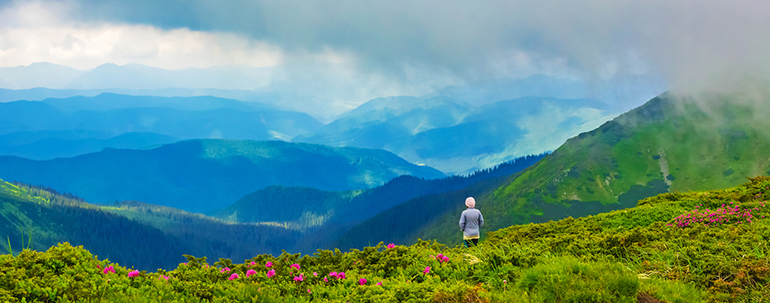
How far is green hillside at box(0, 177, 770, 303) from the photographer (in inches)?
401

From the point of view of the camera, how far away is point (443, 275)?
12336 millimetres

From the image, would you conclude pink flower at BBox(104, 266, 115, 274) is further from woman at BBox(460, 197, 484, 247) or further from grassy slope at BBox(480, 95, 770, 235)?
grassy slope at BBox(480, 95, 770, 235)

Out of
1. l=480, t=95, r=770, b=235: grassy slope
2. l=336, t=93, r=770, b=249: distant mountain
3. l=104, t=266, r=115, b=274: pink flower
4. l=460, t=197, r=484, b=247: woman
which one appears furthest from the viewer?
l=480, t=95, r=770, b=235: grassy slope

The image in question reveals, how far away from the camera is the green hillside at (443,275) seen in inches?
401

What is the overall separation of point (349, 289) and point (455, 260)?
3.36 metres

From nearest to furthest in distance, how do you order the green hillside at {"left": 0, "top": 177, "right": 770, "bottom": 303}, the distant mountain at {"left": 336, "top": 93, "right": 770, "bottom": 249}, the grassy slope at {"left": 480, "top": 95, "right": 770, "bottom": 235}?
1. the green hillside at {"left": 0, "top": 177, "right": 770, "bottom": 303}
2. the distant mountain at {"left": 336, "top": 93, "right": 770, "bottom": 249}
3. the grassy slope at {"left": 480, "top": 95, "right": 770, "bottom": 235}

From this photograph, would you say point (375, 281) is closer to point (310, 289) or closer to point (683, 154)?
point (310, 289)

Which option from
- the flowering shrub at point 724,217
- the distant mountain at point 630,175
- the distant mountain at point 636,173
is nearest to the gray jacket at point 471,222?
the flowering shrub at point 724,217

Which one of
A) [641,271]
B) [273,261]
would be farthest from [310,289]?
[641,271]

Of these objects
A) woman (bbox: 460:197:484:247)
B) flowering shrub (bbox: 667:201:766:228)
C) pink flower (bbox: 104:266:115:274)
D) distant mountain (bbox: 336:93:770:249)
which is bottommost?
flowering shrub (bbox: 667:201:766:228)

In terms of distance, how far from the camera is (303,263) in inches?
512

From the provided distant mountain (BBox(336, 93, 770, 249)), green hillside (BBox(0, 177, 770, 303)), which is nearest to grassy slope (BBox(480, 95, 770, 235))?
distant mountain (BBox(336, 93, 770, 249))

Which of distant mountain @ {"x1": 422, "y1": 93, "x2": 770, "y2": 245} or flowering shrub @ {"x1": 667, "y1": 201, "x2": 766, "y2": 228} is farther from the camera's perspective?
distant mountain @ {"x1": 422, "y1": 93, "x2": 770, "y2": 245}

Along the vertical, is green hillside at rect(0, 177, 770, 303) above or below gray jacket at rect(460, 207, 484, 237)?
below
